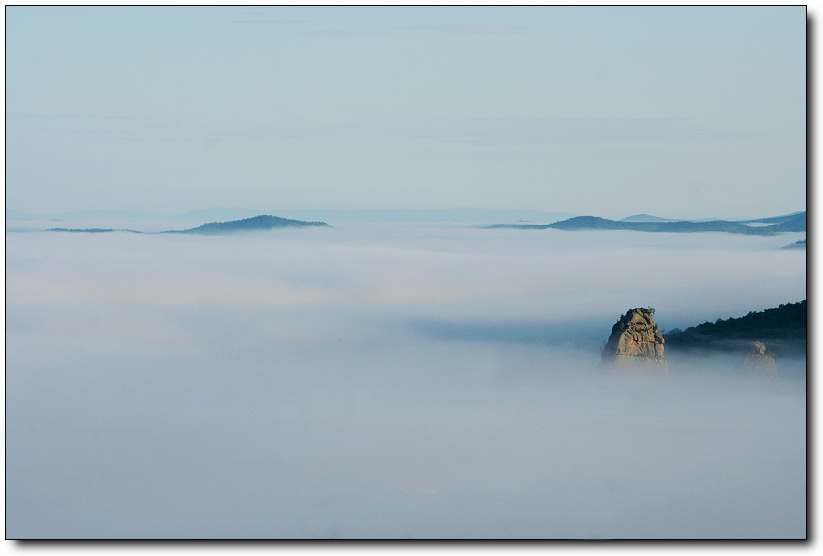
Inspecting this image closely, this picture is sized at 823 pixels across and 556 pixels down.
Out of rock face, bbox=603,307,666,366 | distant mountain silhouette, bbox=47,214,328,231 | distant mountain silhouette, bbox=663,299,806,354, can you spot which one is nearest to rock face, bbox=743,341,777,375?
distant mountain silhouette, bbox=663,299,806,354

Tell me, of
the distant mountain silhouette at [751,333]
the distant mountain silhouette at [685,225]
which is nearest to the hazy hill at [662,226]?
the distant mountain silhouette at [685,225]

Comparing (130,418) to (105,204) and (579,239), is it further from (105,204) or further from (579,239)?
(579,239)

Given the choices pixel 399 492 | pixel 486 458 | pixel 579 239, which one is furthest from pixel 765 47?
pixel 399 492

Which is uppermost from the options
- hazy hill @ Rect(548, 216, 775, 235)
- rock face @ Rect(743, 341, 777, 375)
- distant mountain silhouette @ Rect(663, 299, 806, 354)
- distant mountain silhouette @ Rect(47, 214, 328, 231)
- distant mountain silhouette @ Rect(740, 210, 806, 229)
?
distant mountain silhouette @ Rect(740, 210, 806, 229)

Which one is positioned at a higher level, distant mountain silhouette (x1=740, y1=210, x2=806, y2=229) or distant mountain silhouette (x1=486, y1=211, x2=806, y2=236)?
distant mountain silhouette (x1=740, y1=210, x2=806, y2=229)

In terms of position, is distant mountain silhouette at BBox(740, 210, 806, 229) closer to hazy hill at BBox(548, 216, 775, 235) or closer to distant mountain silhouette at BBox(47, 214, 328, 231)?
hazy hill at BBox(548, 216, 775, 235)

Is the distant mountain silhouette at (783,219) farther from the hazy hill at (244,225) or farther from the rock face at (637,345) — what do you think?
the hazy hill at (244,225)
